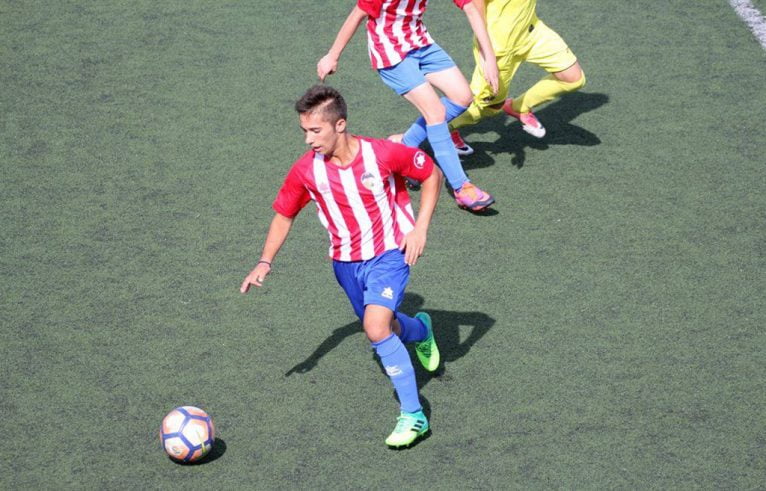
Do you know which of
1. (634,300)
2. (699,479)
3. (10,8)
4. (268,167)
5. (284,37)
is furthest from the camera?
(10,8)

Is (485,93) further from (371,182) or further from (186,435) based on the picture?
(186,435)

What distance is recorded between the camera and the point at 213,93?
942 cm

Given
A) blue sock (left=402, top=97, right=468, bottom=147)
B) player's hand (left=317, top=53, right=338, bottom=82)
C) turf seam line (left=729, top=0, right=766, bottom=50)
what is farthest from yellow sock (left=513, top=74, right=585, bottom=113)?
turf seam line (left=729, top=0, right=766, bottom=50)

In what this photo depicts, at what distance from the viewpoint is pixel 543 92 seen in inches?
336

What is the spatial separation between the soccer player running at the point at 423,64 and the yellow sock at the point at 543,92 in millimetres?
794

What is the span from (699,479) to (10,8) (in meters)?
8.30

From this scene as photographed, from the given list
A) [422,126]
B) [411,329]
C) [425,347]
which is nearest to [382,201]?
[411,329]

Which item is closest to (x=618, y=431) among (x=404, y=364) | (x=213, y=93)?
(x=404, y=364)

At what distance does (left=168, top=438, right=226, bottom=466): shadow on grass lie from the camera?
593cm

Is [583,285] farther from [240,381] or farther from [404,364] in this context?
[240,381]

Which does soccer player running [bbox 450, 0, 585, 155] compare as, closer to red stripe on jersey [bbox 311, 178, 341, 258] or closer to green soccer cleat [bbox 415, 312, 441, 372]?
green soccer cleat [bbox 415, 312, 441, 372]

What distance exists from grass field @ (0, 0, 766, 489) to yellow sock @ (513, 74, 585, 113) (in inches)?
14.6

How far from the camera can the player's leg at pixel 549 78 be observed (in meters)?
8.32

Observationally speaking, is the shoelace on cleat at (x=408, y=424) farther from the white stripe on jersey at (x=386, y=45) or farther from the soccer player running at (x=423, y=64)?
the white stripe on jersey at (x=386, y=45)
